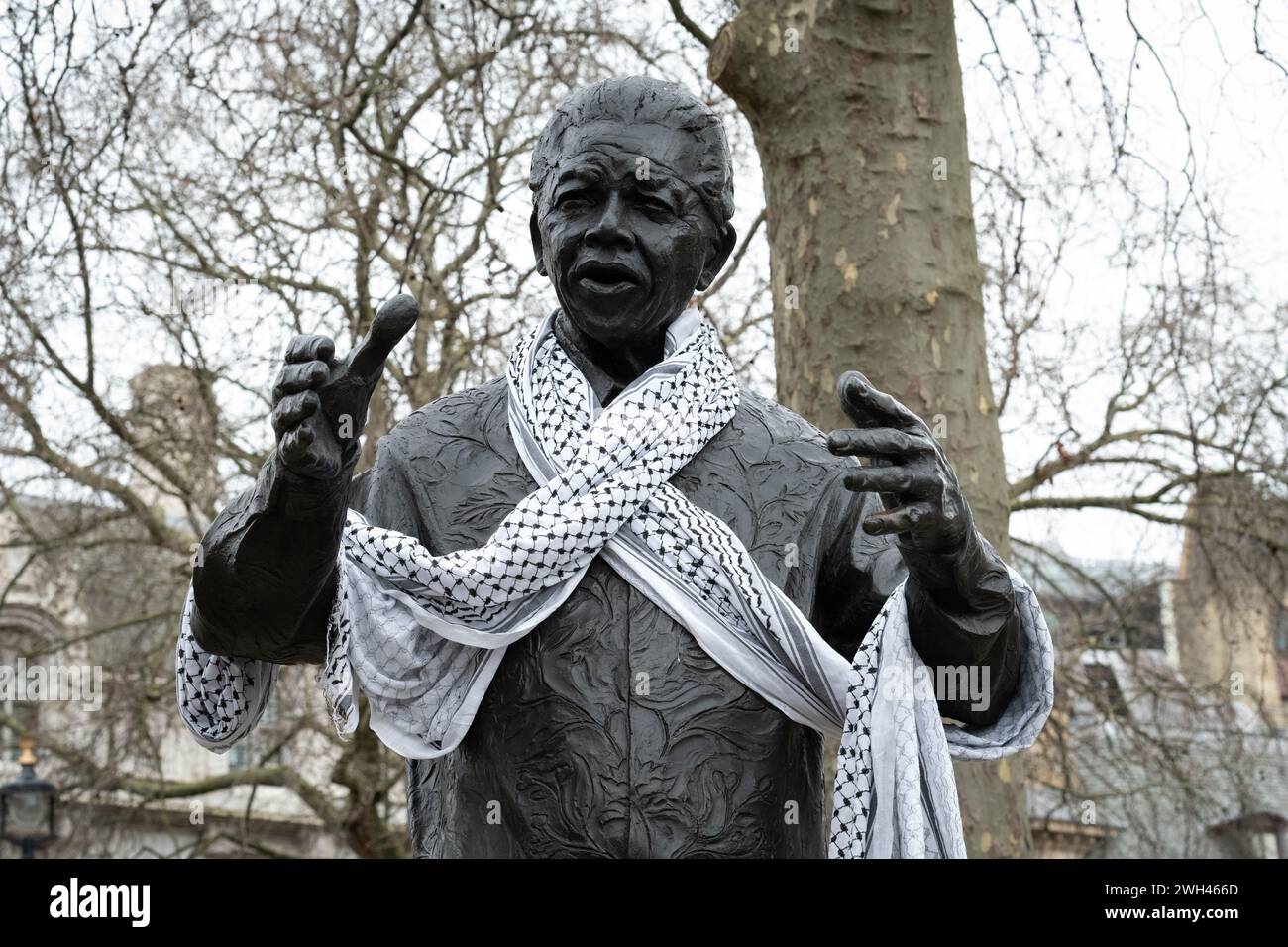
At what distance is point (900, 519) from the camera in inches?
127

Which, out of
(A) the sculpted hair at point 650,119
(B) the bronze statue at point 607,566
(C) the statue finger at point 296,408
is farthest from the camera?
(A) the sculpted hair at point 650,119

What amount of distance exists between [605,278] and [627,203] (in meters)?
0.14

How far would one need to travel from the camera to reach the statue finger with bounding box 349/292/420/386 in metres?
3.23

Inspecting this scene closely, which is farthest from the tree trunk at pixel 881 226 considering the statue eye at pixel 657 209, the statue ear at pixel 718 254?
the statue eye at pixel 657 209

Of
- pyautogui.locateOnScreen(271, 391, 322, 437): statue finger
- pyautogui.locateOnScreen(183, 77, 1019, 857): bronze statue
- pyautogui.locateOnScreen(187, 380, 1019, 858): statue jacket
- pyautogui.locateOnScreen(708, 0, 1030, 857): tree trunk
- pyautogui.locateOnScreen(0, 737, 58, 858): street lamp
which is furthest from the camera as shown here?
Result: pyautogui.locateOnScreen(0, 737, 58, 858): street lamp

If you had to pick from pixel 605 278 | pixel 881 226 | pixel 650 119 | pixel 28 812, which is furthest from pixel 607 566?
pixel 28 812

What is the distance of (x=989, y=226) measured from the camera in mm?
13133

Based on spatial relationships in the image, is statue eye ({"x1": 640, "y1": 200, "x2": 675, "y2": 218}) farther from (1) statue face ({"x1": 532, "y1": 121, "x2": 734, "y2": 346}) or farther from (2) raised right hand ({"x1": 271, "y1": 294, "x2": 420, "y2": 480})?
(2) raised right hand ({"x1": 271, "y1": 294, "x2": 420, "y2": 480})

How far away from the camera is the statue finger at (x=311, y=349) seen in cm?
321

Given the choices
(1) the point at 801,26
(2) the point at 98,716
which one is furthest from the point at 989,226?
(2) the point at 98,716

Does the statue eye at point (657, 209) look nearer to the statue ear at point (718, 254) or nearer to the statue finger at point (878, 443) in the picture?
the statue ear at point (718, 254)

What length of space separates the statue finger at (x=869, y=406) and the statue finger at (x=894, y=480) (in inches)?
3.2

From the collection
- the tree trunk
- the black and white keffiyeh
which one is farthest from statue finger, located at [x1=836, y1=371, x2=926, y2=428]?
the tree trunk
